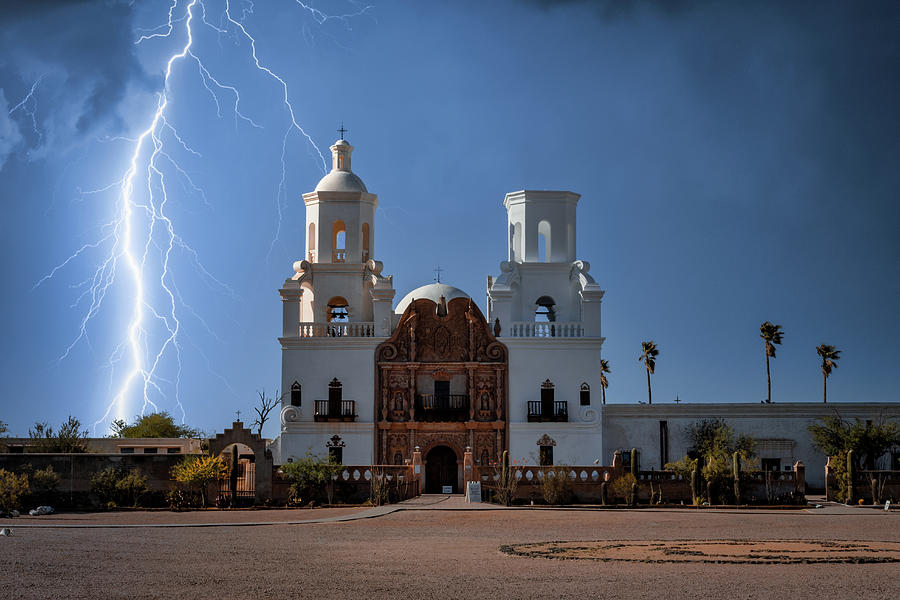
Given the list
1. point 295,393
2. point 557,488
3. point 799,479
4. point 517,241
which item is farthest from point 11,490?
point 517,241

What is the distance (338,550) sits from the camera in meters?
19.5

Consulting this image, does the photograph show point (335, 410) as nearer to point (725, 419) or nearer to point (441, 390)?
point (441, 390)

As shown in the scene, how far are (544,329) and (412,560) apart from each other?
34.9 m

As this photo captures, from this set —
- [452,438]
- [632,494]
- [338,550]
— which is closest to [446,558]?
[338,550]

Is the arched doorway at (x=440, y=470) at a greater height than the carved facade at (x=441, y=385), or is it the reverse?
the carved facade at (x=441, y=385)

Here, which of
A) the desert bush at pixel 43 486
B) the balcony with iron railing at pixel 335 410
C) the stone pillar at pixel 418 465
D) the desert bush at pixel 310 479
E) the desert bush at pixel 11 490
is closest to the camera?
the desert bush at pixel 11 490

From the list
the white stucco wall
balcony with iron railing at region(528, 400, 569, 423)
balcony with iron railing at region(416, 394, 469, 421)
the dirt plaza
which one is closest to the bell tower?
balcony with iron railing at region(416, 394, 469, 421)

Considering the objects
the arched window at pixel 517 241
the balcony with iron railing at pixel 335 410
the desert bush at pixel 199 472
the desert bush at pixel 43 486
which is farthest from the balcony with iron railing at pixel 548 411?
the desert bush at pixel 43 486

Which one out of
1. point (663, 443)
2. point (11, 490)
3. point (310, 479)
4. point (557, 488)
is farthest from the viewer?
point (663, 443)

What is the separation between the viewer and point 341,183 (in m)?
54.9

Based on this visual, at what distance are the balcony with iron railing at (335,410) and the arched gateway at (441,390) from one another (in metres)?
1.11

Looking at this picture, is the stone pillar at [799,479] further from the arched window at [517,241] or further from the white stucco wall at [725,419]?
the arched window at [517,241]

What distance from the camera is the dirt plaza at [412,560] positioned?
14062mm

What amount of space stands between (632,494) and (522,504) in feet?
12.2
